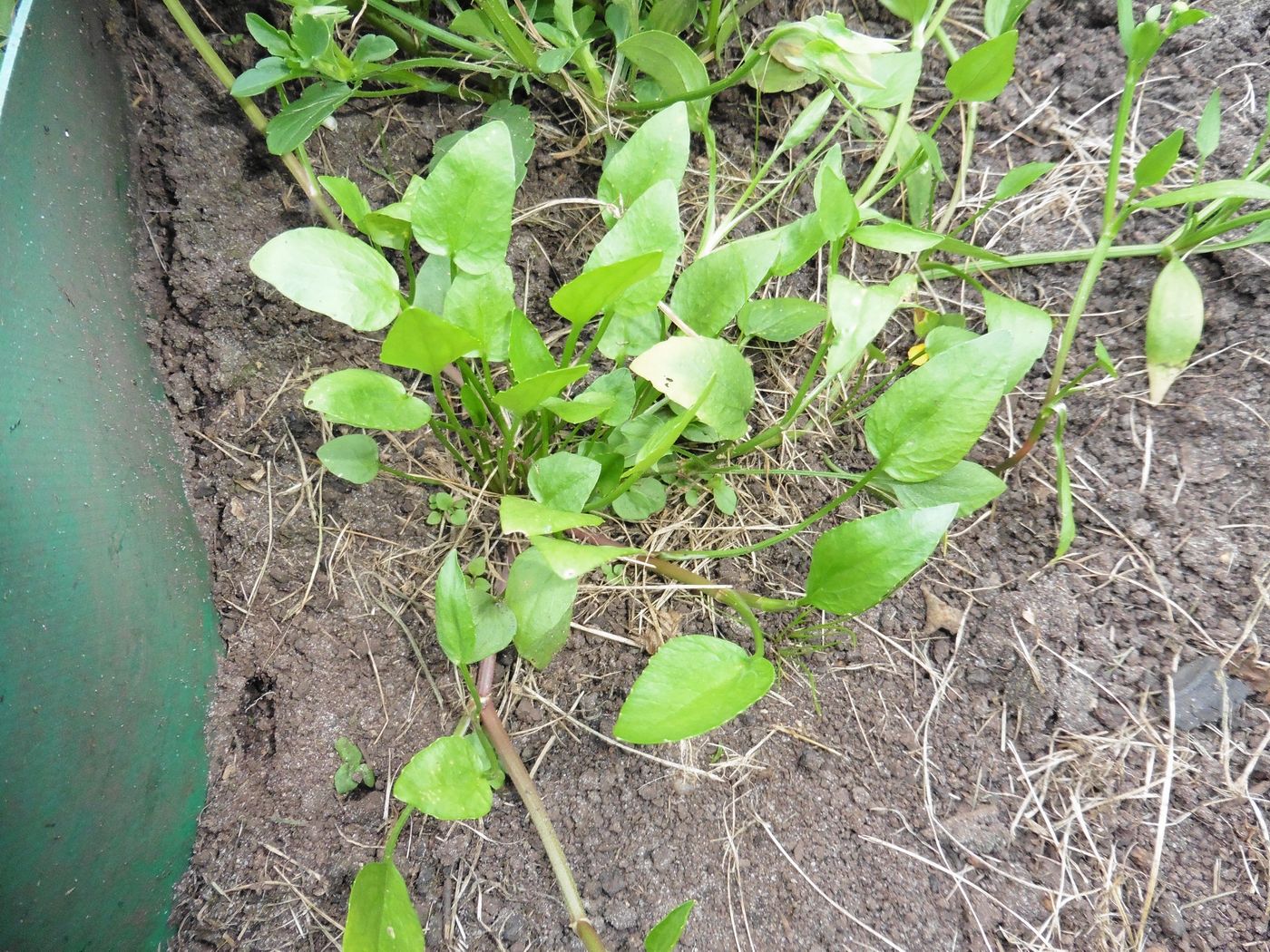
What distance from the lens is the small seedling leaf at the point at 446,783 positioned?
24.6 inches

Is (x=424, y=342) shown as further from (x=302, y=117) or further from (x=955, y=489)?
(x=955, y=489)

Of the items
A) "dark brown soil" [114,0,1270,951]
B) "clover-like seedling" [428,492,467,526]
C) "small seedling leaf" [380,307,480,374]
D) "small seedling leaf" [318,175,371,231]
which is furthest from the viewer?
"clover-like seedling" [428,492,467,526]

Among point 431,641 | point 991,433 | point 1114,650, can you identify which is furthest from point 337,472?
point 1114,650

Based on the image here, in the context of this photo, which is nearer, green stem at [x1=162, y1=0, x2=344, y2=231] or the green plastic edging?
the green plastic edging

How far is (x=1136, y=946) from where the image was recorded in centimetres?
78

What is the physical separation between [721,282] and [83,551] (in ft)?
2.18

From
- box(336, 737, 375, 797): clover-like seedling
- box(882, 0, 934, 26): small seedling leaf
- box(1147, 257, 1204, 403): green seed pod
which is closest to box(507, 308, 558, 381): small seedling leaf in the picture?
box(336, 737, 375, 797): clover-like seedling

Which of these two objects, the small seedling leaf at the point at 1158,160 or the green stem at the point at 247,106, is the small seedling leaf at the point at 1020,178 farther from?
the green stem at the point at 247,106

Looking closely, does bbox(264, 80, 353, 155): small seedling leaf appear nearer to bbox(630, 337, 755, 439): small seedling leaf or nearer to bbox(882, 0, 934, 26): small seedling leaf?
bbox(630, 337, 755, 439): small seedling leaf

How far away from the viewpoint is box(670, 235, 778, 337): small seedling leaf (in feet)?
2.50

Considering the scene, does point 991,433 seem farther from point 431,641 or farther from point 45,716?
point 45,716

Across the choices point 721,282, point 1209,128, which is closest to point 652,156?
Result: point 721,282

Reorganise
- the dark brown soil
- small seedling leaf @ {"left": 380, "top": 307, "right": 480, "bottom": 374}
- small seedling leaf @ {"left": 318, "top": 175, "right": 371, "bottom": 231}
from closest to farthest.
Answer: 1. small seedling leaf @ {"left": 380, "top": 307, "right": 480, "bottom": 374}
2. small seedling leaf @ {"left": 318, "top": 175, "right": 371, "bottom": 231}
3. the dark brown soil

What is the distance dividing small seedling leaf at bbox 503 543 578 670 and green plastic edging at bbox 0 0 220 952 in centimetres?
36
